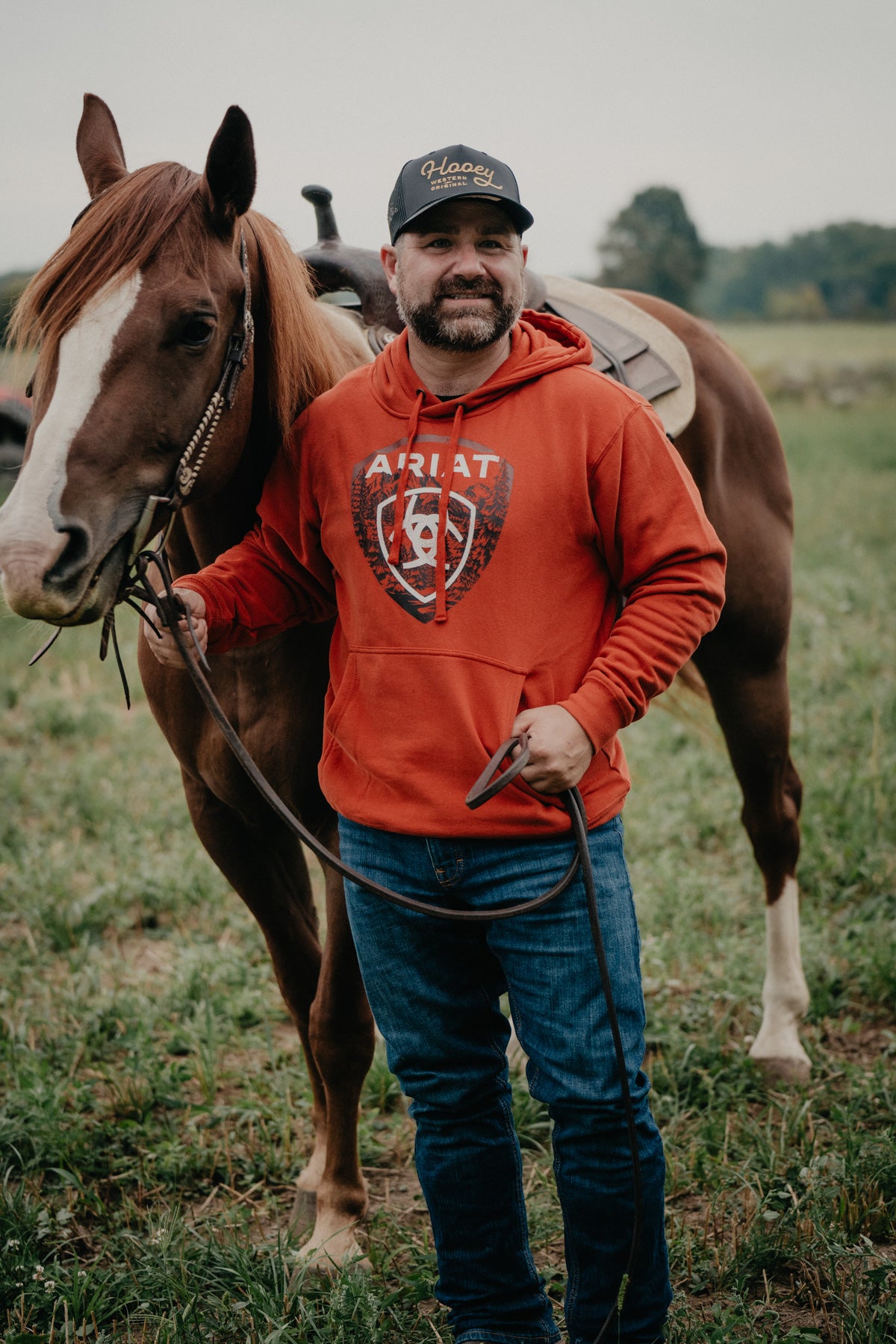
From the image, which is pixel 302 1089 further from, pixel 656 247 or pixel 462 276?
pixel 656 247

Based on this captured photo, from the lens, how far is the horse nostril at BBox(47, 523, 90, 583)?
1517mm

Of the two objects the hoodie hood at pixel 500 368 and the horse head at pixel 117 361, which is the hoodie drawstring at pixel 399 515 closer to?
the hoodie hood at pixel 500 368

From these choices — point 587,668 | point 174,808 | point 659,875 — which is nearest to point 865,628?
point 659,875

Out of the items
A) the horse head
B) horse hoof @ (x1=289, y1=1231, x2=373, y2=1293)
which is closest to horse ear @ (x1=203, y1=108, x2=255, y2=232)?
the horse head

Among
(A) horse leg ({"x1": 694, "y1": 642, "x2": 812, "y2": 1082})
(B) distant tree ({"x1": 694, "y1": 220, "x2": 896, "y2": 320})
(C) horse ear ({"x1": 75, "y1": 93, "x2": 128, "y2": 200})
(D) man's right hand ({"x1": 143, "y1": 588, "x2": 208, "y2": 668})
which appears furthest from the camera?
(B) distant tree ({"x1": 694, "y1": 220, "x2": 896, "y2": 320})

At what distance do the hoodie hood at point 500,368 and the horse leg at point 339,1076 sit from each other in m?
1.00

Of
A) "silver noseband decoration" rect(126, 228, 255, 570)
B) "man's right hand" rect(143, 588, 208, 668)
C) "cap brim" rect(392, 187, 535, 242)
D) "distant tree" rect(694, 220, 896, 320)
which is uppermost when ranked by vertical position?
"distant tree" rect(694, 220, 896, 320)

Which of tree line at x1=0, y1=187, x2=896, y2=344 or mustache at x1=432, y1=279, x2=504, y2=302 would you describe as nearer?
mustache at x1=432, y1=279, x2=504, y2=302

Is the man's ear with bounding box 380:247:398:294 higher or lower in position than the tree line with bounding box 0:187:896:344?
lower

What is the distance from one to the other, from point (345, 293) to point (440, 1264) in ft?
7.94

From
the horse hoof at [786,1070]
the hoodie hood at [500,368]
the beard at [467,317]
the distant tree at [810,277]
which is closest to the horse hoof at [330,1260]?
the horse hoof at [786,1070]

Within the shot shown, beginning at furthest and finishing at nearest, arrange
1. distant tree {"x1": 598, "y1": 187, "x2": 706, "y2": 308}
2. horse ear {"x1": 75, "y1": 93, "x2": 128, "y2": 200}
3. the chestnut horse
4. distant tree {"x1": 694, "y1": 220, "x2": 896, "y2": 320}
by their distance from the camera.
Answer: distant tree {"x1": 694, "y1": 220, "x2": 896, "y2": 320} < distant tree {"x1": 598, "y1": 187, "x2": 706, "y2": 308} < horse ear {"x1": 75, "y1": 93, "x2": 128, "y2": 200} < the chestnut horse

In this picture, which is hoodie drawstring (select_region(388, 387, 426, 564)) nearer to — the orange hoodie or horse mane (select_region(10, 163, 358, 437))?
the orange hoodie

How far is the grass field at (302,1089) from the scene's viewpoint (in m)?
2.12
